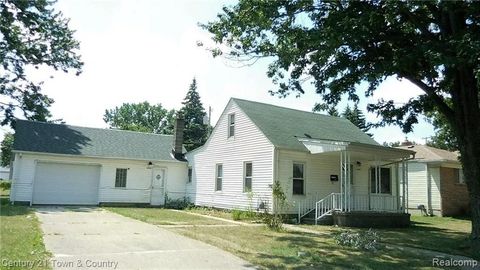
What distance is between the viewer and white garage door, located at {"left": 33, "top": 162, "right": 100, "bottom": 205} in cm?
2309

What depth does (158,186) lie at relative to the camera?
86.4 feet

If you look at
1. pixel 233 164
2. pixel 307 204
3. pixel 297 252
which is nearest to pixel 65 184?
pixel 233 164

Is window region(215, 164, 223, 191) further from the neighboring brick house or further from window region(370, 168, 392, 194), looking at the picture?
the neighboring brick house

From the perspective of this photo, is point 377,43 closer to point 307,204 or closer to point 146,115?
point 307,204

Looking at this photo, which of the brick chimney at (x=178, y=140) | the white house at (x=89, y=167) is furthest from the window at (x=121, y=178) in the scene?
the brick chimney at (x=178, y=140)

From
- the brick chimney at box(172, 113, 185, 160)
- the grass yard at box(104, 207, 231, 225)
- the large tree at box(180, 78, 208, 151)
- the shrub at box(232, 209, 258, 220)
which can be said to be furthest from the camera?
the large tree at box(180, 78, 208, 151)

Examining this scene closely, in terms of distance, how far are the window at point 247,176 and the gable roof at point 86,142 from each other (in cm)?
770

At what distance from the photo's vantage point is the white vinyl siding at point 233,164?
63.1 ft

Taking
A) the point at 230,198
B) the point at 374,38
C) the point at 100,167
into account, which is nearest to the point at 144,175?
the point at 100,167

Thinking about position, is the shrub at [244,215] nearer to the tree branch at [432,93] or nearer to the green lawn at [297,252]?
the green lawn at [297,252]

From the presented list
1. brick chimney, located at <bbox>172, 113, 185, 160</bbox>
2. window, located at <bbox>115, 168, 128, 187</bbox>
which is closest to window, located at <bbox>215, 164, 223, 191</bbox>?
brick chimney, located at <bbox>172, 113, 185, 160</bbox>

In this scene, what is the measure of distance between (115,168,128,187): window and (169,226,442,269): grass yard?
1318 centimetres

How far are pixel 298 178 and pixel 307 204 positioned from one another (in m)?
1.27

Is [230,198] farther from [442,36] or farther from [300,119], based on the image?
[442,36]
